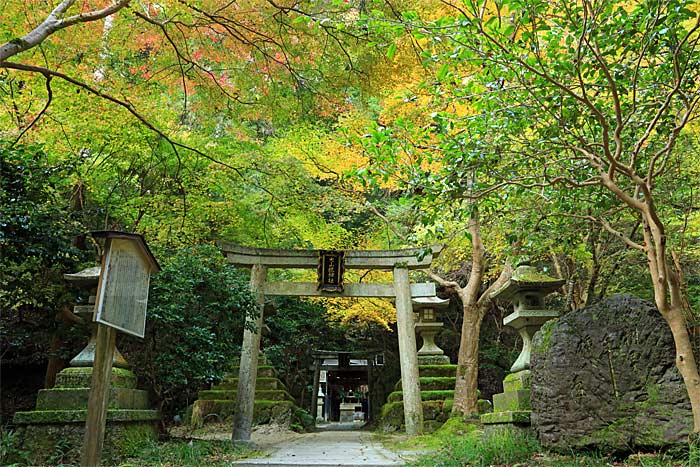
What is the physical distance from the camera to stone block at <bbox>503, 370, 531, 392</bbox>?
5.81 metres

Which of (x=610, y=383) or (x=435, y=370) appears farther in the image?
(x=435, y=370)

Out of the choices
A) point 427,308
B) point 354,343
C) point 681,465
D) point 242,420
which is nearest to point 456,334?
point 354,343

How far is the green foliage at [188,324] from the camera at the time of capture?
6.33 m

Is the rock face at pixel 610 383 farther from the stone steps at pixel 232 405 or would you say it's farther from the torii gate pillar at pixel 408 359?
the stone steps at pixel 232 405

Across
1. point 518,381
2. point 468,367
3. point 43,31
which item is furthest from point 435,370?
point 43,31

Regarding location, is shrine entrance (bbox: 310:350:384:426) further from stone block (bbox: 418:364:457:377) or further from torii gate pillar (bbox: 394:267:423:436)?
torii gate pillar (bbox: 394:267:423:436)

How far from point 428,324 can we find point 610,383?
8.05m

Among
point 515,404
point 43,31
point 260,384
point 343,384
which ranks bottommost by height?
point 343,384

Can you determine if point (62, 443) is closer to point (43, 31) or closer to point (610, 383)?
point (43, 31)

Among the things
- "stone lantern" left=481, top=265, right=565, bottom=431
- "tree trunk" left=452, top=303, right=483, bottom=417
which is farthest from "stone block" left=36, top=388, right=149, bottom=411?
"tree trunk" left=452, top=303, right=483, bottom=417

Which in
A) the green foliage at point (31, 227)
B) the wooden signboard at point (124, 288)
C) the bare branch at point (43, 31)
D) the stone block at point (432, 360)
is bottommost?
the stone block at point (432, 360)

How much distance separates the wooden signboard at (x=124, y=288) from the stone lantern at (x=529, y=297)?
465cm

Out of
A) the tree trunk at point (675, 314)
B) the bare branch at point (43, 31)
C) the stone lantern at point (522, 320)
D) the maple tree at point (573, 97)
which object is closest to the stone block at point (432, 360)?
the stone lantern at point (522, 320)

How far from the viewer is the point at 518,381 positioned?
5.93 metres
